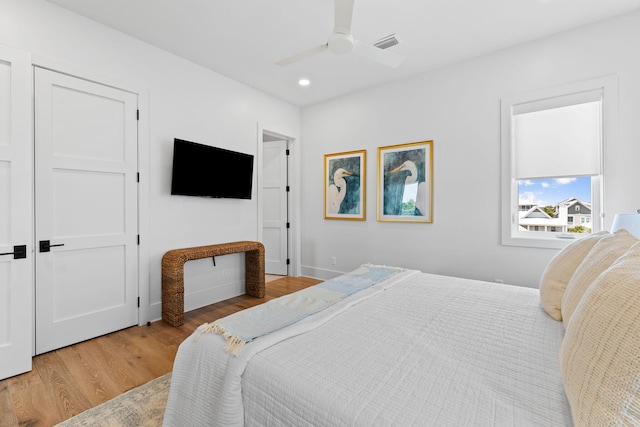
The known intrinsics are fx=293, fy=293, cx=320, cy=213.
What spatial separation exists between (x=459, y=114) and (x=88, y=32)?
12.8ft

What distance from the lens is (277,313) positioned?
1.56 metres

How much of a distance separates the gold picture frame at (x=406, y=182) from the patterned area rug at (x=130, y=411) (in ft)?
10.3

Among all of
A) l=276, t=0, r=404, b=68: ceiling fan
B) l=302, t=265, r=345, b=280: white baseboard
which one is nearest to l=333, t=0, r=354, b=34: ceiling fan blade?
l=276, t=0, r=404, b=68: ceiling fan

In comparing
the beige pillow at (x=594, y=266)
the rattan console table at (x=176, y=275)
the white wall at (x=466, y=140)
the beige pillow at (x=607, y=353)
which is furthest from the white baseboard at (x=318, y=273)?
the beige pillow at (x=607, y=353)

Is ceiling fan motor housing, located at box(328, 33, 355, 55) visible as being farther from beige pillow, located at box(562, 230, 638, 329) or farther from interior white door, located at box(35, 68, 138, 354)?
interior white door, located at box(35, 68, 138, 354)

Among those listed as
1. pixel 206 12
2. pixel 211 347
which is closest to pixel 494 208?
pixel 211 347

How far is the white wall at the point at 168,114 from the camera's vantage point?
97.6 inches

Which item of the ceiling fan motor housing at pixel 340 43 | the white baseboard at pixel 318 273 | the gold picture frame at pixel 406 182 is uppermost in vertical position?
the ceiling fan motor housing at pixel 340 43

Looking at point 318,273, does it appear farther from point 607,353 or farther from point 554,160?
point 607,353

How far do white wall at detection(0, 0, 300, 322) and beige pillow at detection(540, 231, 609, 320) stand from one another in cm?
337

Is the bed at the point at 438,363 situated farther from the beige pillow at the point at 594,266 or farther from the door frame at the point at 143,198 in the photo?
the door frame at the point at 143,198

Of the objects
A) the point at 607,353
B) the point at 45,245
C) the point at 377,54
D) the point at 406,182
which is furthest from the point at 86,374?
the point at 406,182

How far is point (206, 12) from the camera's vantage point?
260cm

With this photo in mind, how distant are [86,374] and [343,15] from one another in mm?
3181
